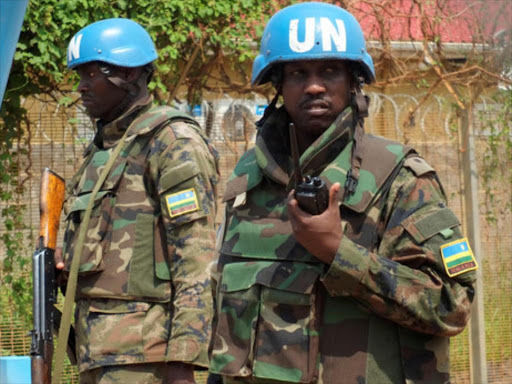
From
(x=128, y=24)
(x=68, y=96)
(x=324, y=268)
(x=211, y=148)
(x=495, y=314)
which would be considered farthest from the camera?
(x=495, y=314)

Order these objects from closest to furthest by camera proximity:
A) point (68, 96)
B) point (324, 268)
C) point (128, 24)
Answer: point (324, 268) < point (128, 24) < point (68, 96)

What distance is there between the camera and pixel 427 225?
2533mm

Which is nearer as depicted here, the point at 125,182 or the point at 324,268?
the point at 324,268

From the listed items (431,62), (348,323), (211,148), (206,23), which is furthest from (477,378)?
(348,323)

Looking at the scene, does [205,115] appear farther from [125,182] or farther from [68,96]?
[125,182]

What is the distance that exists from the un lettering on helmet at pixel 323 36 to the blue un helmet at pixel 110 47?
1601mm

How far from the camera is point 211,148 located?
13.7ft

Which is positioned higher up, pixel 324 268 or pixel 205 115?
pixel 324 268

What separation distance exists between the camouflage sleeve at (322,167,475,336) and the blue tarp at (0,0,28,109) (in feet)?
3.33

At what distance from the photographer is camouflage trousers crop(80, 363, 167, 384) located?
3.84 metres

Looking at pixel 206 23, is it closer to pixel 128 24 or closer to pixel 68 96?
pixel 68 96

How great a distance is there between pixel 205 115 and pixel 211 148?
119 inches

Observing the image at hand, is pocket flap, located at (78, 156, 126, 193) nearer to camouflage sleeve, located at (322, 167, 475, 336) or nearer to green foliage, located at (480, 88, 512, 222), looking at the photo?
camouflage sleeve, located at (322, 167, 475, 336)

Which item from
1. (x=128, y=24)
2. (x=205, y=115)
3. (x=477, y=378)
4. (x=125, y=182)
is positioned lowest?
(x=477, y=378)
